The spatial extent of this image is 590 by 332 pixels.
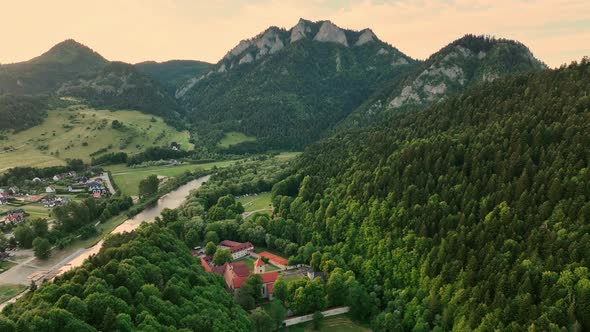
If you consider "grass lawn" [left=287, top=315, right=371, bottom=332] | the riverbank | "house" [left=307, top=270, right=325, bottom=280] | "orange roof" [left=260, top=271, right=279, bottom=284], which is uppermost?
the riverbank

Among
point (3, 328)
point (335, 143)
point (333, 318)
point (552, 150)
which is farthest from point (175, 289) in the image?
point (335, 143)

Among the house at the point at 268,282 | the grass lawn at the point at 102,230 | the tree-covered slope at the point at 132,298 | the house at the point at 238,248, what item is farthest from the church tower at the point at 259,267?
the grass lawn at the point at 102,230

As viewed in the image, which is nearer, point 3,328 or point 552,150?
point 3,328

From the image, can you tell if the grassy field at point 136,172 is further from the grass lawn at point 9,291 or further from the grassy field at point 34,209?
the grass lawn at point 9,291

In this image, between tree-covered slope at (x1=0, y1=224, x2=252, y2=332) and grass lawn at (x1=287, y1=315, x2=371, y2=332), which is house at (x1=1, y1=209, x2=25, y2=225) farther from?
grass lawn at (x1=287, y1=315, x2=371, y2=332)

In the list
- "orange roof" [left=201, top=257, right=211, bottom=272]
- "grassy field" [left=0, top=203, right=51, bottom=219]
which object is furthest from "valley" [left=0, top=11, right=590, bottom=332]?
"orange roof" [left=201, top=257, right=211, bottom=272]

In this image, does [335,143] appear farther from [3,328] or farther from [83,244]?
[3,328]

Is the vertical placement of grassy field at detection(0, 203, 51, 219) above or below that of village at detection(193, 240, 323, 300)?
above
